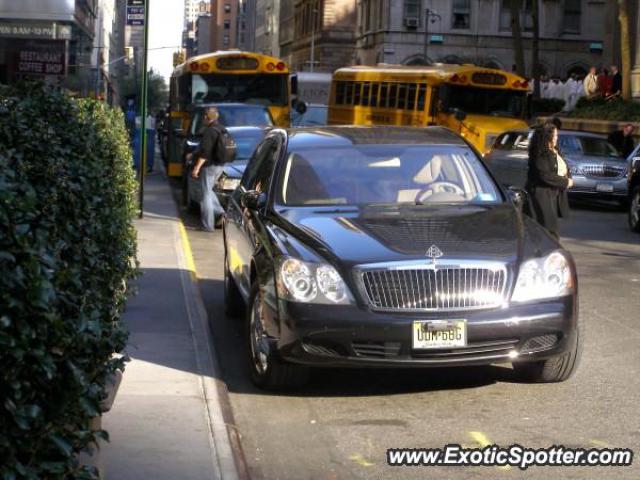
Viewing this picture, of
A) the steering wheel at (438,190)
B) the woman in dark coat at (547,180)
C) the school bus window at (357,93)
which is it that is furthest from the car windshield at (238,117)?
the steering wheel at (438,190)

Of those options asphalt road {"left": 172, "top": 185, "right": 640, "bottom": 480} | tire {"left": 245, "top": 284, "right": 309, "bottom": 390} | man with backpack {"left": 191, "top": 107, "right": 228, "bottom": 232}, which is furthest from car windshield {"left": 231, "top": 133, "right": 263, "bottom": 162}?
tire {"left": 245, "top": 284, "right": 309, "bottom": 390}

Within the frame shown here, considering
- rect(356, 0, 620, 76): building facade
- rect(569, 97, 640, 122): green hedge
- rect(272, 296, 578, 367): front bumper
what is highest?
rect(356, 0, 620, 76): building facade

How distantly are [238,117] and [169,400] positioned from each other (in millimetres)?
17072

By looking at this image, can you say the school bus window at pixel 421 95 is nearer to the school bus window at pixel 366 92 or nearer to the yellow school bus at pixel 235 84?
the school bus window at pixel 366 92

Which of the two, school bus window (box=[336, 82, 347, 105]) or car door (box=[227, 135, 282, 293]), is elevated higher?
school bus window (box=[336, 82, 347, 105])

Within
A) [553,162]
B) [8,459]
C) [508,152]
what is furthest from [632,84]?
[8,459]

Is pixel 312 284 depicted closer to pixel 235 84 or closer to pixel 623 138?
pixel 235 84

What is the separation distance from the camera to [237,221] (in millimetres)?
10109

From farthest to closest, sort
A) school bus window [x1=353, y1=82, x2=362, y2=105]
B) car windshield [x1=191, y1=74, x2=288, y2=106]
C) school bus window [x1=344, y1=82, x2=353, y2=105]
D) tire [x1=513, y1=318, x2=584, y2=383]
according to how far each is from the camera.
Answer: school bus window [x1=344, y1=82, x2=353, y2=105] → school bus window [x1=353, y1=82, x2=362, y2=105] → car windshield [x1=191, y1=74, x2=288, y2=106] → tire [x1=513, y1=318, x2=584, y2=383]

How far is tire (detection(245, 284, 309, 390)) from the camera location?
25.4ft

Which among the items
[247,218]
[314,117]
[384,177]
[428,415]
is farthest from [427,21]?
[428,415]

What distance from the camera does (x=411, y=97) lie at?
33.7m
